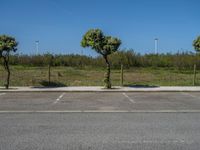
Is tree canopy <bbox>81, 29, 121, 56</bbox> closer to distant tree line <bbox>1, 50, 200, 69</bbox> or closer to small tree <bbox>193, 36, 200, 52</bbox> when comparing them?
small tree <bbox>193, 36, 200, 52</bbox>

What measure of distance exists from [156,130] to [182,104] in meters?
6.39

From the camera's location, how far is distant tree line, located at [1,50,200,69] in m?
40.4

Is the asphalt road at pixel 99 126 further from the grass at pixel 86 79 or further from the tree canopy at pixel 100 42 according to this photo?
the grass at pixel 86 79

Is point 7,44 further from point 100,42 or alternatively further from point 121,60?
point 121,60

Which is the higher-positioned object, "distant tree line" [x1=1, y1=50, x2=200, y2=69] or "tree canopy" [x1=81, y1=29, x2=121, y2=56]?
"tree canopy" [x1=81, y1=29, x2=121, y2=56]

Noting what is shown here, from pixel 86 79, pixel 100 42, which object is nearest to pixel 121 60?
pixel 86 79

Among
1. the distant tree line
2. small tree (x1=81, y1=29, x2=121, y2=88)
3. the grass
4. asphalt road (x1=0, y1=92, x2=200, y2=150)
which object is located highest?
small tree (x1=81, y1=29, x2=121, y2=88)

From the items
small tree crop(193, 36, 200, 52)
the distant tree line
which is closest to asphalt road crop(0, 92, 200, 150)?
small tree crop(193, 36, 200, 52)

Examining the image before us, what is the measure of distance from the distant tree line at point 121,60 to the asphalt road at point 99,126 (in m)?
24.9

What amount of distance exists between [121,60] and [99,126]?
1194 inches

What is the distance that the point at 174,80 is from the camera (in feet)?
90.0

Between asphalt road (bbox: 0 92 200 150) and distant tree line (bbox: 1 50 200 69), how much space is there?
2485cm

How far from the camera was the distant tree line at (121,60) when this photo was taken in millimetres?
Answer: 40375

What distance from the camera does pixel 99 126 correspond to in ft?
32.6
